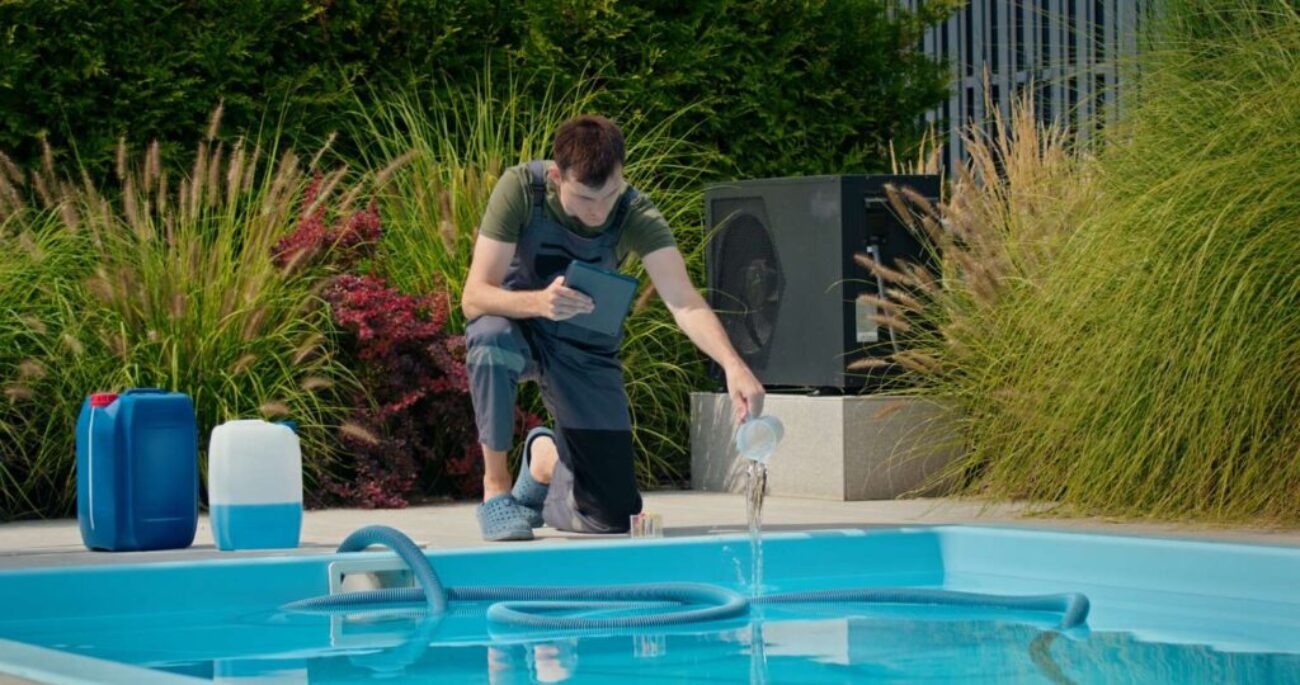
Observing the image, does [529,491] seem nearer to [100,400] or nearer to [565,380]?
[565,380]

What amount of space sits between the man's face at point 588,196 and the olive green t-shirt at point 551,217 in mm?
38

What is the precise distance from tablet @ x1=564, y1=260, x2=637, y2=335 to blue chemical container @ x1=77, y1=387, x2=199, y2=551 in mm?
994

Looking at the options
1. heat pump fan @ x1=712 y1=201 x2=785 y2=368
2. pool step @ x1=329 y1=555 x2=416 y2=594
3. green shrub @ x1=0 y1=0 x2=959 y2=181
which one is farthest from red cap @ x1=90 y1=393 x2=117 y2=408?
heat pump fan @ x1=712 y1=201 x2=785 y2=368

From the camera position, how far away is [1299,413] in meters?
4.80

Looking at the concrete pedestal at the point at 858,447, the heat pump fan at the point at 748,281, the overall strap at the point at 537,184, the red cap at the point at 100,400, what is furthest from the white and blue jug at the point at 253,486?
the heat pump fan at the point at 748,281

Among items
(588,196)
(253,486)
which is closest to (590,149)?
(588,196)

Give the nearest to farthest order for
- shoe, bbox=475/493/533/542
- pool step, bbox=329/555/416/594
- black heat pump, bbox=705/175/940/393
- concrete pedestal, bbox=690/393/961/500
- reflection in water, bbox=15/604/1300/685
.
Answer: reflection in water, bbox=15/604/1300/685 → pool step, bbox=329/555/416/594 → shoe, bbox=475/493/533/542 → concrete pedestal, bbox=690/393/961/500 → black heat pump, bbox=705/175/940/393

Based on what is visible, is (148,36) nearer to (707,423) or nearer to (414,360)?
A: (414,360)

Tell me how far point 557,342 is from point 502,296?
0.88 ft

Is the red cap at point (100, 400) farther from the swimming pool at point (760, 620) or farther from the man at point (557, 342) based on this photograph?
the man at point (557, 342)

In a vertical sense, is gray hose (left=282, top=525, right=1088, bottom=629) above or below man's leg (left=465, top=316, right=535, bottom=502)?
below

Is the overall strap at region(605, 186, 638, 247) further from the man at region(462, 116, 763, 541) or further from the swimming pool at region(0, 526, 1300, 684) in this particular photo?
the swimming pool at region(0, 526, 1300, 684)

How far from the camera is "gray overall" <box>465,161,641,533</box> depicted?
4.96 meters

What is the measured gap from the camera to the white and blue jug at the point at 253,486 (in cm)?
453
